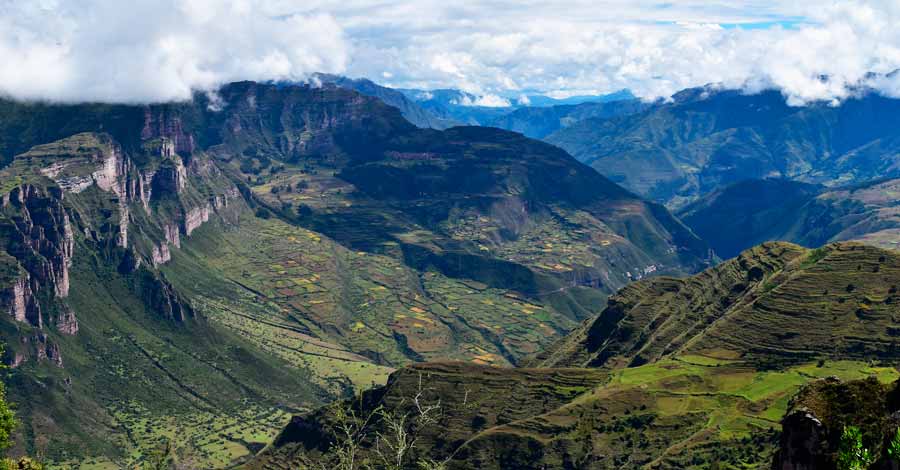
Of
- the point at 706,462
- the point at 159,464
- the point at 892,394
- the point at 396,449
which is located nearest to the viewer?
the point at 396,449

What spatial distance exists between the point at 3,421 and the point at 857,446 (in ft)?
267

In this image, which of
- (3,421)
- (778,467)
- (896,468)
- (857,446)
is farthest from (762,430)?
(3,421)

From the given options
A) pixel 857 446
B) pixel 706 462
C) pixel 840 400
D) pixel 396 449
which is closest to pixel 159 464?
pixel 396 449

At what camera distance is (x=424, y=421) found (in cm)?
6309

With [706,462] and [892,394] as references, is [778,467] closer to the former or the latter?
[892,394]

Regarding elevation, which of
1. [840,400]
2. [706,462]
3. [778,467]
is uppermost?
[840,400]

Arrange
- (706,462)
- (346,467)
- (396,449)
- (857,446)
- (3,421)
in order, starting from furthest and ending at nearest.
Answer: (706,462) < (3,421) < (346,467) < (396,449) < (857,446)

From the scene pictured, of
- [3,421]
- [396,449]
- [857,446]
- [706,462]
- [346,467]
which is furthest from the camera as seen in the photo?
[706,462]

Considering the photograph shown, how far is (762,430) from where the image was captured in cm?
19975

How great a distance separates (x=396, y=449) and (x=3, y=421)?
5127 centimetres

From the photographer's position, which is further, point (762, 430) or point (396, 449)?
point (762, 430)

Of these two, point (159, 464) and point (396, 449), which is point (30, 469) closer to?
point (159, 464)

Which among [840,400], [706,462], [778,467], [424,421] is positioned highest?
[424,421]

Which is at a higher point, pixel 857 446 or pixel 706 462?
pixel 857 446
